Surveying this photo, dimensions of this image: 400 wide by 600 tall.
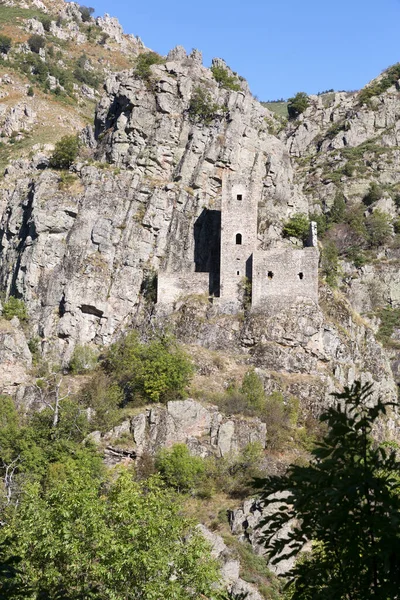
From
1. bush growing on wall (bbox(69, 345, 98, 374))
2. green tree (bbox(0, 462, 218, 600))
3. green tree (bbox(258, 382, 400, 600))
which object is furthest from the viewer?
bush growing on wall (bbox(69, 345, 98, 374))

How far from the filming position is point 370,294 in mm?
63500

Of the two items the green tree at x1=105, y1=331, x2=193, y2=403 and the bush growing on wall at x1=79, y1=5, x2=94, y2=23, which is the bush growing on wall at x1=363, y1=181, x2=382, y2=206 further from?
the bush growing on wall at x1=79, y1=5, x2=94, y2=23

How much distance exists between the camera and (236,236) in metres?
48.0

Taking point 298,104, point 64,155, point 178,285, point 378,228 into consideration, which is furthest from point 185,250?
point 298,104

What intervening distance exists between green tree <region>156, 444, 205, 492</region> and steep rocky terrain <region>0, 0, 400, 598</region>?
106 centimetres

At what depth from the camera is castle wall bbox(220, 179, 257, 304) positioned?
4703 centimetres

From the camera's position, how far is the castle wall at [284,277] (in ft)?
150

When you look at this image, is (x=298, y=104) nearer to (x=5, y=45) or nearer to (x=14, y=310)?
(x=5, y=45)

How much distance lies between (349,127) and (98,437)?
55279 millimetres

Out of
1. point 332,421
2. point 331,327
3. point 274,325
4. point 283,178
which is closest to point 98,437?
point 274,325

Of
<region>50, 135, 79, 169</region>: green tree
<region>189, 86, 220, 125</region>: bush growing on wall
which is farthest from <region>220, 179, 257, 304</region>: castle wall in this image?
<region>50, 135, 79, 169</region>: green tree

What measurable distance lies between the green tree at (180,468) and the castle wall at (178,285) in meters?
13.1

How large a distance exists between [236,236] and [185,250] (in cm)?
561

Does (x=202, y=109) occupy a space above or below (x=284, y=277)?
above
